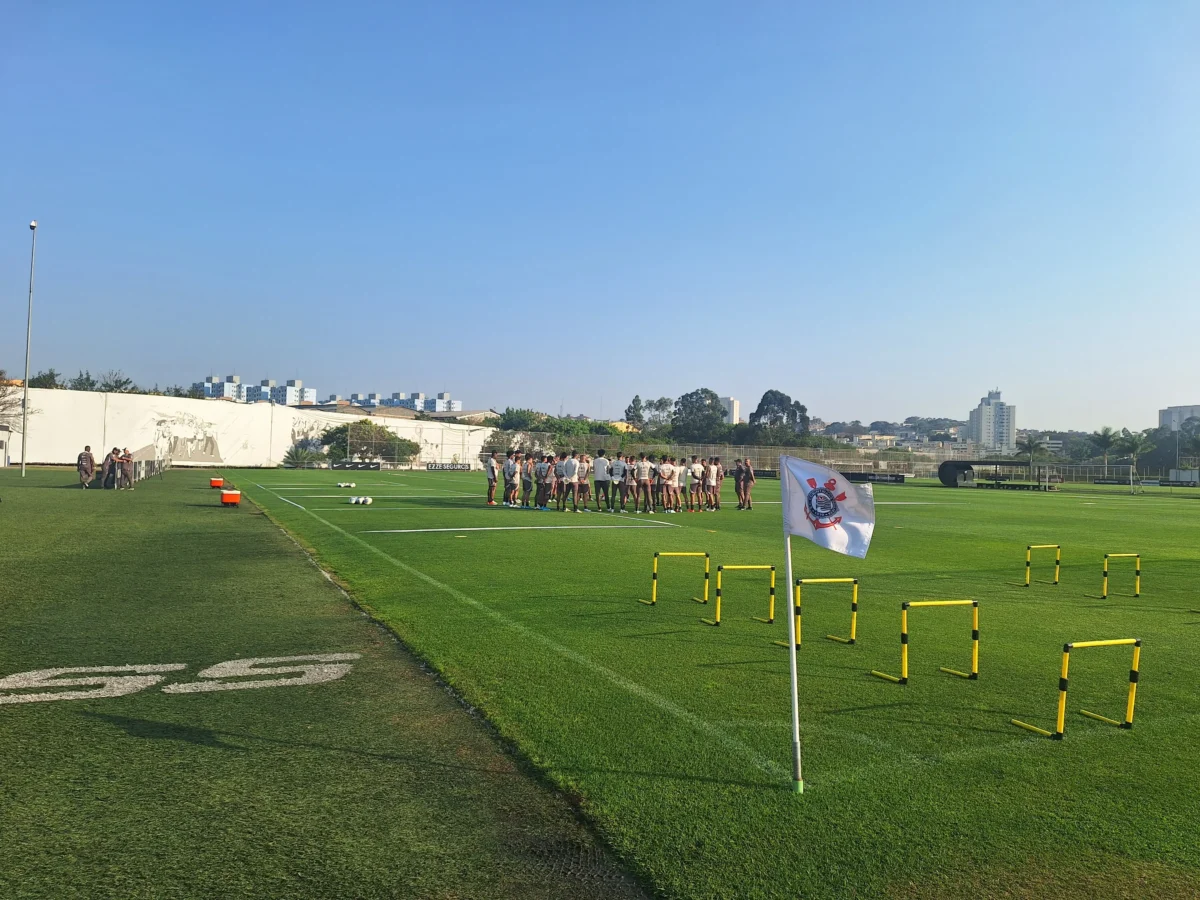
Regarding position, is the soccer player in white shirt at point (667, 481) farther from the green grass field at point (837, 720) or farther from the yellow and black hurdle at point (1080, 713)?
the yellow and black hurdle at point (1080, 713)

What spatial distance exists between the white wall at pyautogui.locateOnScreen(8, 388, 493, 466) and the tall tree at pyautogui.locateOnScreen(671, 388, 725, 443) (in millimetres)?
48377

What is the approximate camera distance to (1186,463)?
4099 inches

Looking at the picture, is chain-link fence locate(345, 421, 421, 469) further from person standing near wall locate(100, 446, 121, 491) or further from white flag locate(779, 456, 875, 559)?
white flag locate(779, 456, 875, 559)

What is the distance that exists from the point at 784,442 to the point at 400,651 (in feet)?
336

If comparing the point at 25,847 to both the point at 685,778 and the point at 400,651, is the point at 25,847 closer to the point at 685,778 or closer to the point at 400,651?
the point at 685,778

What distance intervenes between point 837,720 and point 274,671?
494 cm

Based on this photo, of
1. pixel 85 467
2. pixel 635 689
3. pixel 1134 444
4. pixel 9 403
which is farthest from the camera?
pixel 1134 444

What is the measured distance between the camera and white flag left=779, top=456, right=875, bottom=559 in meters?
5.61

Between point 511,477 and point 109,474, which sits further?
point 109,474

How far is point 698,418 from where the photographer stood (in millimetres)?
139375

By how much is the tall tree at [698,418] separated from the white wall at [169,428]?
48377 millimetres

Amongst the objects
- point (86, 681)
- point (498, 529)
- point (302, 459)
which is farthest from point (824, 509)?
point (302, 459)

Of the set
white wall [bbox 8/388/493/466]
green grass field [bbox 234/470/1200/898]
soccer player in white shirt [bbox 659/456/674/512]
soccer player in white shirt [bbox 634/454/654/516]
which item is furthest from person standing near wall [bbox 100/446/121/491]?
green grass field [bbox 234/470/1200/898]

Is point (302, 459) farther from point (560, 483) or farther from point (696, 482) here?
point (696, 482)
